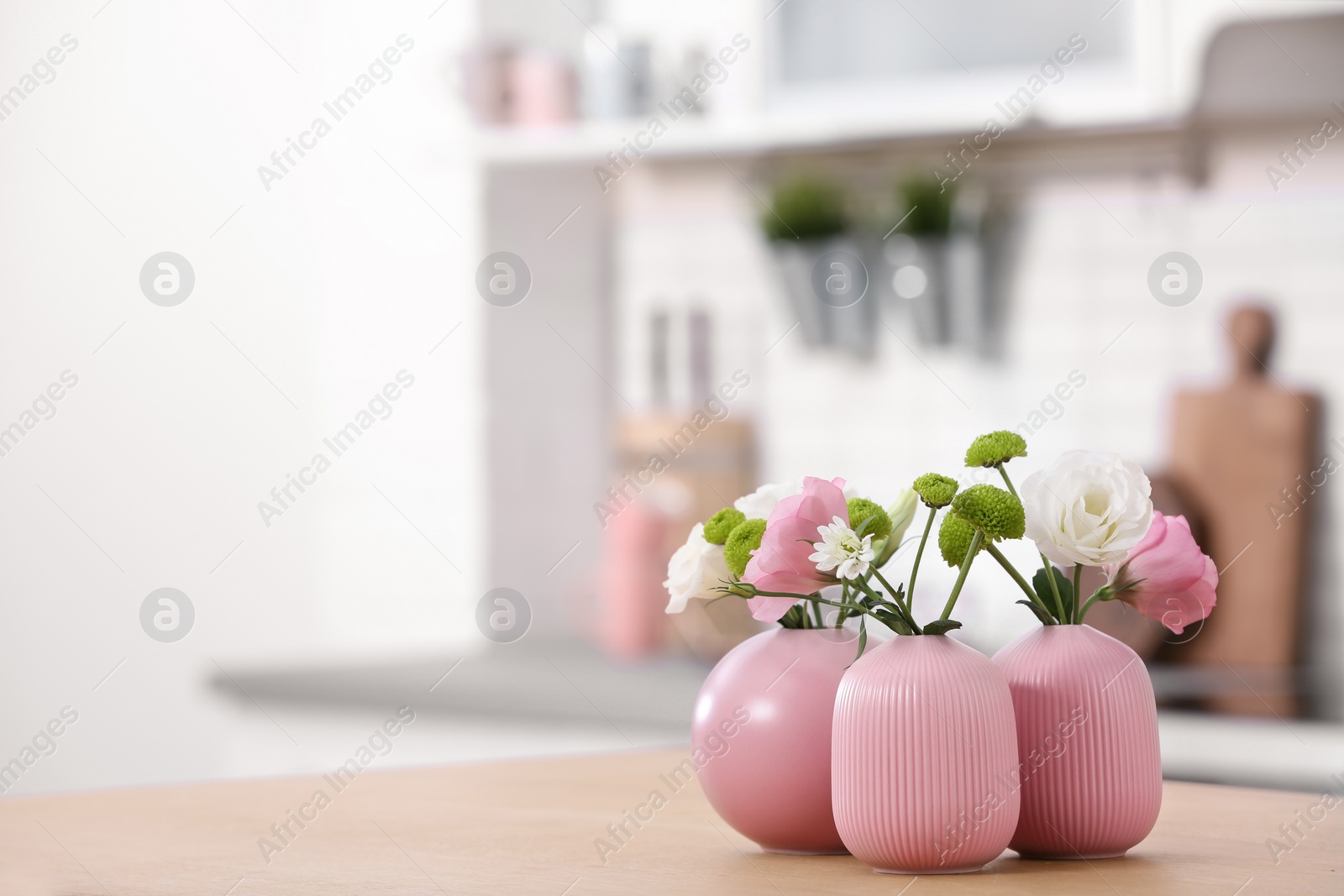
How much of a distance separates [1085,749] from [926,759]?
10 cm

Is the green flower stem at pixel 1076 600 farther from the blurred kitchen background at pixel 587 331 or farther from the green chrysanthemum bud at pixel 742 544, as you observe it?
the blurred kitchen background at pixel 587 331

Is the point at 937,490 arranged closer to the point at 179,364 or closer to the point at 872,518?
the point at 872,518

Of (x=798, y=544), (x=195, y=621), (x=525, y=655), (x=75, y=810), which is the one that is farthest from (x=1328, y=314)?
(x=195, y=621)

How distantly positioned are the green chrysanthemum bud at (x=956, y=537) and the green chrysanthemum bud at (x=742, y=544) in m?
0.10

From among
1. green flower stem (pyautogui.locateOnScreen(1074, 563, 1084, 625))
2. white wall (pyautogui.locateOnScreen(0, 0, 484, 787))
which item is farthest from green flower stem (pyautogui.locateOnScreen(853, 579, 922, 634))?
white wall (pyautogui.locateOnScreen(0, 0, 484, 787))

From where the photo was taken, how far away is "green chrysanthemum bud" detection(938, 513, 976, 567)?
27.4 inches

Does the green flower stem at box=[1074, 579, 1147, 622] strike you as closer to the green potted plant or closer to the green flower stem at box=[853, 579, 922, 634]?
the green flower stem at box=[853, 579, 922, 634]

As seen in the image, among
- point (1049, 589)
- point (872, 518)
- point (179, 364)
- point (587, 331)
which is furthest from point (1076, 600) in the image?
point (179, 364)

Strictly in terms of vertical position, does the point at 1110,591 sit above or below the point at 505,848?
above

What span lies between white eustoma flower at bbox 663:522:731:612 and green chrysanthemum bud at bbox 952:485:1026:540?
146mm

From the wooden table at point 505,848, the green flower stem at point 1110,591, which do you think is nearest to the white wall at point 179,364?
the wooden table at point 505,848

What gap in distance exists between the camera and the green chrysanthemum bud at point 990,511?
0.68 m

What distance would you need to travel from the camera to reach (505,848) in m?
0.80

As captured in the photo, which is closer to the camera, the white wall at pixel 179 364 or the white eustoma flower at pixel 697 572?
the white eustoma flower at pixel 697 572
